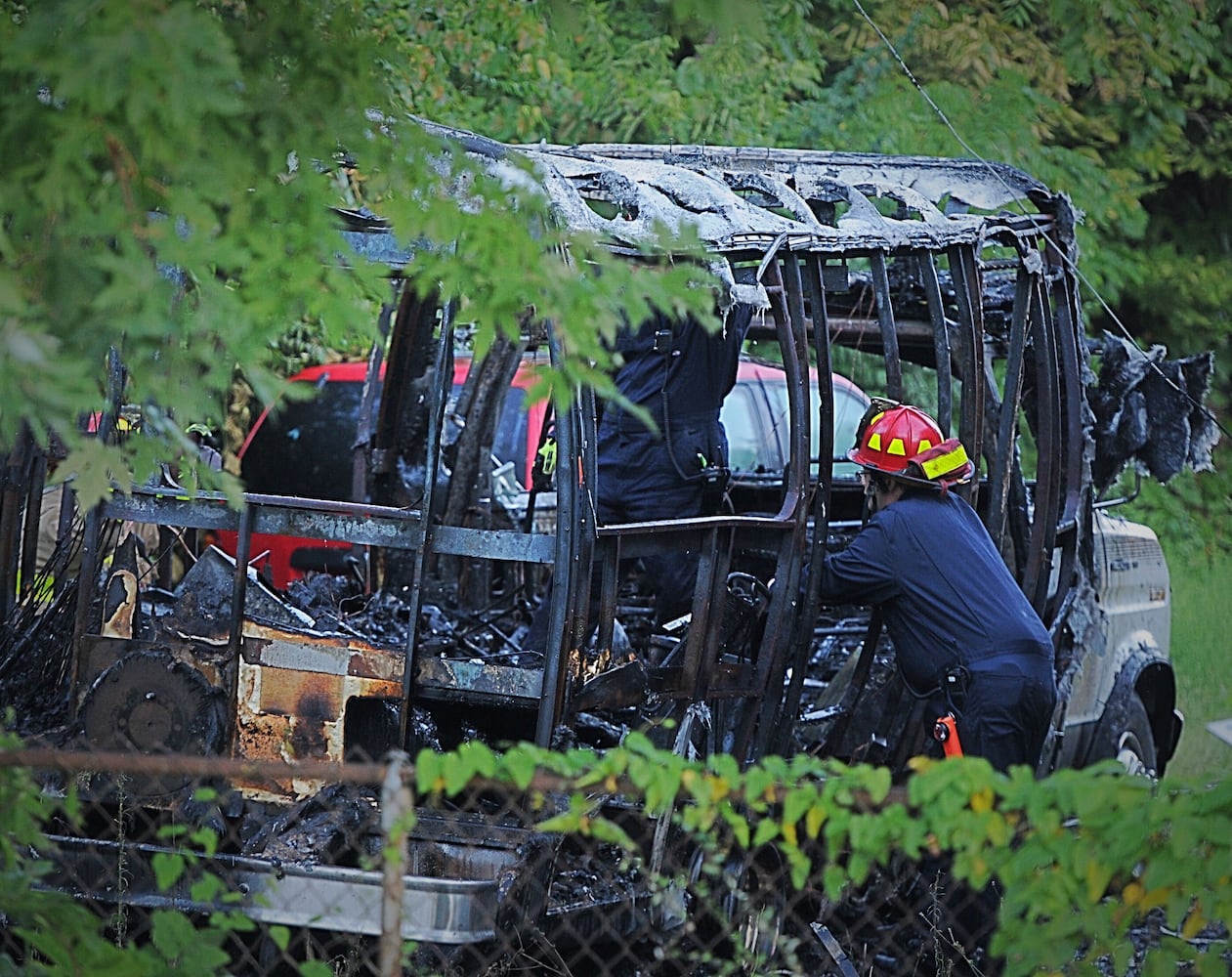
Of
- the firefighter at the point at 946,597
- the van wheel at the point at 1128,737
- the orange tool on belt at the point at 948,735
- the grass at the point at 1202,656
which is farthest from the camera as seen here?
the grass at the point at 1202,656

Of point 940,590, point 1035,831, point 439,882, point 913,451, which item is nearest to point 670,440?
point 913,451

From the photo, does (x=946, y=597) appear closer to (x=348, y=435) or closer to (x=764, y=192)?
(x=764, y=192)

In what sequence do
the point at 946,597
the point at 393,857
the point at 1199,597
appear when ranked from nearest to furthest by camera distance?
the point at 393,857
the point at 946,597
the point at 1199,597

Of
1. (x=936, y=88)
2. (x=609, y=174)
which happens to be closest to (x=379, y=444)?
(x=609, y=174)

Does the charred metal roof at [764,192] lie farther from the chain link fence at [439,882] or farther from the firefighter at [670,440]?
the chain link fence at [439,882]

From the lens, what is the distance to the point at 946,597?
5.17 metres

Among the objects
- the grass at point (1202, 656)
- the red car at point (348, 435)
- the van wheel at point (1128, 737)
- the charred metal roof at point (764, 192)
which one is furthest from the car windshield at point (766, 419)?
the grass at point (1202, 656)

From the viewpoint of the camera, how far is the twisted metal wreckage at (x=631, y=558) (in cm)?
446

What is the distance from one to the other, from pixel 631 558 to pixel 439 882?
1736mm

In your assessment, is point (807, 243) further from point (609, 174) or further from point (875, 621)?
point (875, 621)

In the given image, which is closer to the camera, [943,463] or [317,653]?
[317,653]

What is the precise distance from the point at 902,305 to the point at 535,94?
5.05 m

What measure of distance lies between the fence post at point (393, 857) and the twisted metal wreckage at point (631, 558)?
64 cm

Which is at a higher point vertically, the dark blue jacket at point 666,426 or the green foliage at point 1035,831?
the dark blue jacket at point 666,426
